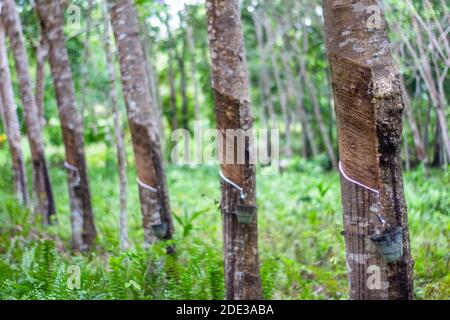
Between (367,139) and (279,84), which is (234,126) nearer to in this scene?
(367,139)

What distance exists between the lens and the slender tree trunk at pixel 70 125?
7.39 m

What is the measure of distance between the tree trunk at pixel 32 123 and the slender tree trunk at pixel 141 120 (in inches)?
135

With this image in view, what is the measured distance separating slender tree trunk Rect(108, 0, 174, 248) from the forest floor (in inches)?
13.6

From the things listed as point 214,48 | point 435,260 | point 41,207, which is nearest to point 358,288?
point 214,48

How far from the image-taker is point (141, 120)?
231 inches

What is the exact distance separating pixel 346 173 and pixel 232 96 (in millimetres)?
1414

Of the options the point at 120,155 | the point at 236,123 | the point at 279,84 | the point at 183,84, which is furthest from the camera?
the point at 183,84

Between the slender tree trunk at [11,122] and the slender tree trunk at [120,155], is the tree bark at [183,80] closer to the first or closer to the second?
the slender tree trunk at [11,122]

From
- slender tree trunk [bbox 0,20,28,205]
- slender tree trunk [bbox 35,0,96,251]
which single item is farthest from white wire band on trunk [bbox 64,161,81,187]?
slender tree trunk [bbox 0,20,28,205]

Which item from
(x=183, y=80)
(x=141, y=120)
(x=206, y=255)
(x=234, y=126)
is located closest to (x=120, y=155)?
(x=141, y=120)

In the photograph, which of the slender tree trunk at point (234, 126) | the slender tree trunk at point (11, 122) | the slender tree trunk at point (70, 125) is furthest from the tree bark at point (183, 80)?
the slender tree trunk at point (234, 126)

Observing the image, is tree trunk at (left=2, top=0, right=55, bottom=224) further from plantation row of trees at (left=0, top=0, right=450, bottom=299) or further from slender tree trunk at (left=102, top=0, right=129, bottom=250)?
slender tree trunk at (left=102, top=0, right=129, bottom=250)

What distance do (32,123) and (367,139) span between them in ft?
22.3

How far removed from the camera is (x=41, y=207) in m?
9.23
